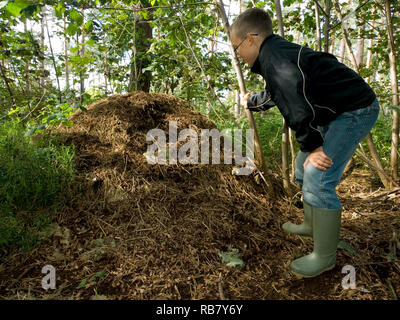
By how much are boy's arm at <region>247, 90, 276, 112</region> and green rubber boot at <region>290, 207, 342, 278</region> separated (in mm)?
913

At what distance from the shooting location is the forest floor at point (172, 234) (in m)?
1.52

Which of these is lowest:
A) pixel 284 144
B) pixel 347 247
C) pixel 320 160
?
pixel 347 247

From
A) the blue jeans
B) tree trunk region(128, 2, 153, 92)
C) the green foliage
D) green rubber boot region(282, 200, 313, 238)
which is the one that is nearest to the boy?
the blue jeans

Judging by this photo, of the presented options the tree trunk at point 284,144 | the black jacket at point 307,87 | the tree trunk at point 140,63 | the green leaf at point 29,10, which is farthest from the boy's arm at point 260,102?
the tree trunk at point 140,63

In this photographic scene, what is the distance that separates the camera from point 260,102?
2.07m

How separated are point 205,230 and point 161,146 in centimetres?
102

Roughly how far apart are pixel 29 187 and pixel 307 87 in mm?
2210

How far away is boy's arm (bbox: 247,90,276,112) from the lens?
6.61 feet

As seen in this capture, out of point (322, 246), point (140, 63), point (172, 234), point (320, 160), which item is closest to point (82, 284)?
point (172, 234)

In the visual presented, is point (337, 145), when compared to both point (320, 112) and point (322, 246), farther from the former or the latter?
point (322, 246)

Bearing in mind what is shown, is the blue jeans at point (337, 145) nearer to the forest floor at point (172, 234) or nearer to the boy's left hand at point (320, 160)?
the boy's left hand at point (320, 160)

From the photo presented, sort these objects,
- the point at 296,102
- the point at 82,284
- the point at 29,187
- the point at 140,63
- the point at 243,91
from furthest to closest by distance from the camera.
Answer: the point at 140,63, the point at 243,91, the point at 29,187, the point at 82,284, the point at 296,102

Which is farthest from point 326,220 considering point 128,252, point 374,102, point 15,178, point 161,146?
point 15,178

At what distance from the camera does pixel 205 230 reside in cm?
195
